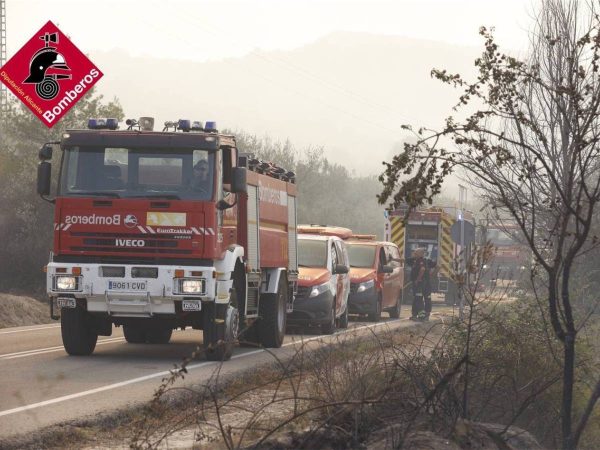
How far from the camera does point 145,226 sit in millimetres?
15430

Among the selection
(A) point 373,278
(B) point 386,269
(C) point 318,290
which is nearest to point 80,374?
(C) point 318,290

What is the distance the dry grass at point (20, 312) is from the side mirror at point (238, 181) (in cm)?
1108

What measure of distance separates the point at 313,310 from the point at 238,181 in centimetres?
682

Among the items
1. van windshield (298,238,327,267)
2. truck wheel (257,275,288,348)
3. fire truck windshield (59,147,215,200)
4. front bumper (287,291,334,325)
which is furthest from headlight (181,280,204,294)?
van windshield (298,238,327,267)

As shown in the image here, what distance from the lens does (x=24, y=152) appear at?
37.0m

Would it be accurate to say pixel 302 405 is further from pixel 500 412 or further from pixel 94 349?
pixel 94 349

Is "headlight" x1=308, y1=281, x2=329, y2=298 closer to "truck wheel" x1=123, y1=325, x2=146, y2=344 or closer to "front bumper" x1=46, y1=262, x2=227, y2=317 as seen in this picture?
"truck wheel" x1=123, y1=325, x2=146, y2=344

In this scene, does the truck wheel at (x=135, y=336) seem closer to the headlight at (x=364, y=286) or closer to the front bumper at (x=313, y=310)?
the front bumper at (x=313, y=310)

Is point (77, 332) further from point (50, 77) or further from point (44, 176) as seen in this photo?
point (50, 77)

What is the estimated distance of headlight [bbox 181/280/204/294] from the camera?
15.3 metres

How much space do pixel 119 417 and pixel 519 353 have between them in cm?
353

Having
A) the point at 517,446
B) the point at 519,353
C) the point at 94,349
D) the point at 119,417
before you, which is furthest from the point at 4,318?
the point at 517,446

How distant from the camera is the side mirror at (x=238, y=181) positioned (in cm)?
1558

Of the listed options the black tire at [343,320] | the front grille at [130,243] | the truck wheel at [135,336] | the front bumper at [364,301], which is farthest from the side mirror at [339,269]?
the front grille at [130,243]
